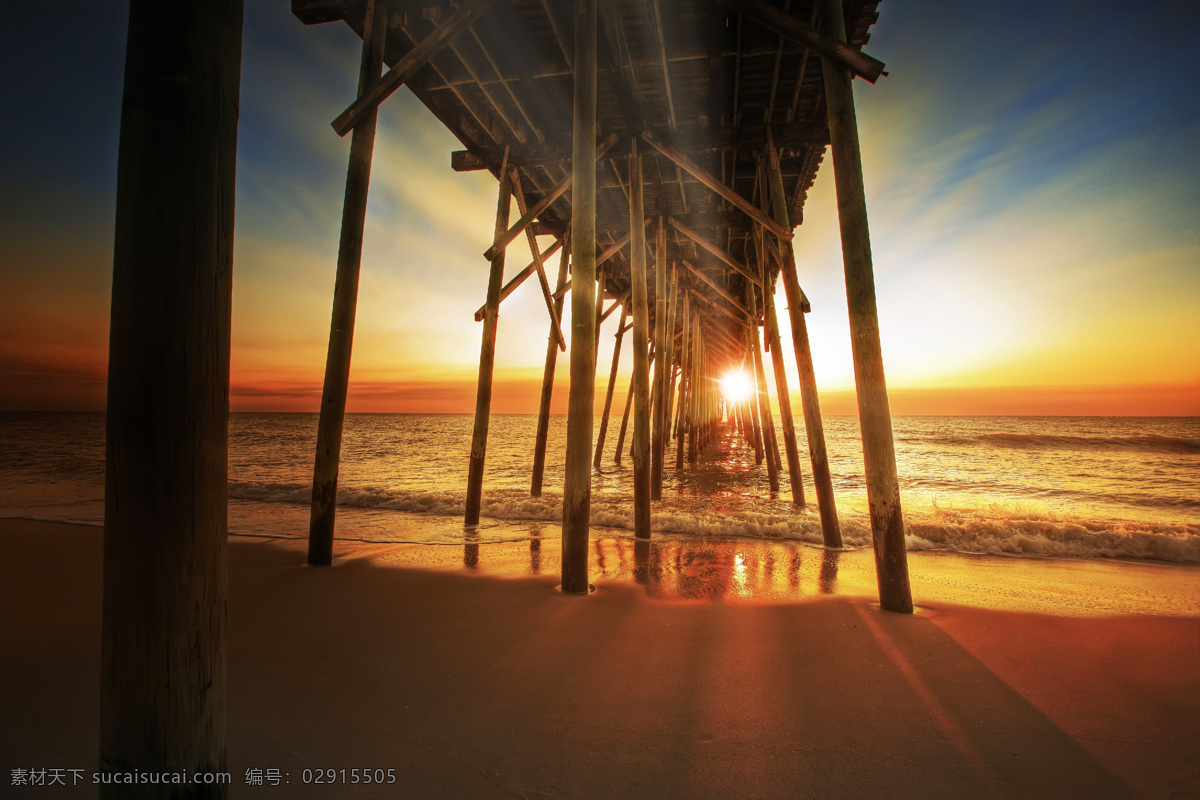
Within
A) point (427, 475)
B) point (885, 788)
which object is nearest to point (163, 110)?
point (885, 788)

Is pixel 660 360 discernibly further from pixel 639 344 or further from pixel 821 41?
pixel 821 41

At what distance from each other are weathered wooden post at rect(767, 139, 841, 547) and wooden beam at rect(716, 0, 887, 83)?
1.97 metres

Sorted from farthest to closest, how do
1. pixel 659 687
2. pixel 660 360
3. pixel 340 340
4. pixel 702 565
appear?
pixel 660 360, pixel 702 565, pixel 340 340, pixel 659 687

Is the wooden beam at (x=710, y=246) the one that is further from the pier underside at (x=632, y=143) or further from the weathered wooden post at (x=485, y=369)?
the weathered wooden post at (x=485, y=369)

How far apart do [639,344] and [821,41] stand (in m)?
3.25

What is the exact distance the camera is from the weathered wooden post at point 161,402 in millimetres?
1019

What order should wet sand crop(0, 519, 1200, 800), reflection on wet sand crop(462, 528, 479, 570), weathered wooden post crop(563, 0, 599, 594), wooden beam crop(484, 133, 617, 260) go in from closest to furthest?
1. wet sand crop(0, 519, 1200, 800)
2. weathered wooden post crop(563, 0, 599, 594)
3. reflection on wet sand crop(462, 528, 479, 570)
4. wooden beam crop(484, 133, 617, 260)

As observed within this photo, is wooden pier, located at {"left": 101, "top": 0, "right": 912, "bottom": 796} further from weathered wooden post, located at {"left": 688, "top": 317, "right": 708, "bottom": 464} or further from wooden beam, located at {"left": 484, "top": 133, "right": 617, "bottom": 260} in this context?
weathered wooden post, located at {"left": 688, "top": 317, "right": 708, "bottom": 464}

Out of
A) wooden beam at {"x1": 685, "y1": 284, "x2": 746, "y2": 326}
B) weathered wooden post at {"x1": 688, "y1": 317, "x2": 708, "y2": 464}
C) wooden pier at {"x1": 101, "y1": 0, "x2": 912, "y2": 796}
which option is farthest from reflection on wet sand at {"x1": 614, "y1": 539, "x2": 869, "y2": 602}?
weathered wooden post at {"x1": 688, "y1": 317, "x2": 708, "y2": 464}

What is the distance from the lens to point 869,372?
299cm

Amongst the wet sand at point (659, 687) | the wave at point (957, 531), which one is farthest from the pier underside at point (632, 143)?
the wave at point (957, 531)

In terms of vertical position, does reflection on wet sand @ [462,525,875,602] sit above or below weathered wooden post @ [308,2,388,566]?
below

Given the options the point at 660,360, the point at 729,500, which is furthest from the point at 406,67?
the point at 729,500

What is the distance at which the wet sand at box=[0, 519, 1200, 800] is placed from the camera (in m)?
1.64
